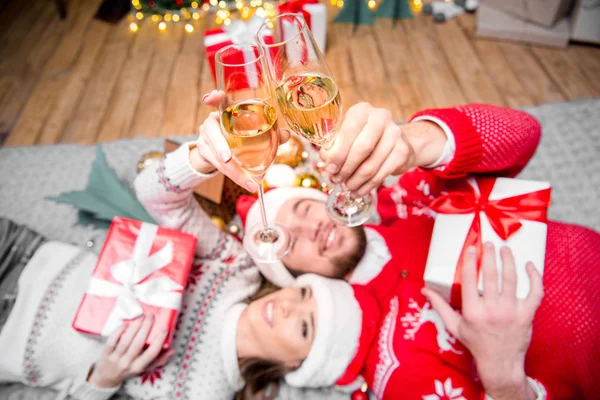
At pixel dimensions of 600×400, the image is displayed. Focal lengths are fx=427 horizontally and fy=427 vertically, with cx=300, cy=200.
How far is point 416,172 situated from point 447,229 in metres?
0.24

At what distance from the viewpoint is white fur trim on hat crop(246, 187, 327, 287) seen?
1197 mm

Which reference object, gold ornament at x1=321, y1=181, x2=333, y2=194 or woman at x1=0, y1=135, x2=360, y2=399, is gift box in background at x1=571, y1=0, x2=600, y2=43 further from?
woman at x1=0, y1=135, x2=360, y2=399

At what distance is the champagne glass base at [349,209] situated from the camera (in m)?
1.05

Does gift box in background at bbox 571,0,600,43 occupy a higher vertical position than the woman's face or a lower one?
higher

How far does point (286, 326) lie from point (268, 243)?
0.70 ft

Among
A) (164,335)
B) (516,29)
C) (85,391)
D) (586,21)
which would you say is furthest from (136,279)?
(586,21)

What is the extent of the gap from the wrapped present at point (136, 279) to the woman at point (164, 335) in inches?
1.4

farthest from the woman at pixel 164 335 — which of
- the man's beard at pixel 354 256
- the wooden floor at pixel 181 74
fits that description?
the wooden floor at pixel 181 74

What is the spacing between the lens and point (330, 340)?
3.44ft

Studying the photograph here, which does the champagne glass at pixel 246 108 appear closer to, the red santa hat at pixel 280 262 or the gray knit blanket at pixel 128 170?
the red santa hat at pixel 280 262

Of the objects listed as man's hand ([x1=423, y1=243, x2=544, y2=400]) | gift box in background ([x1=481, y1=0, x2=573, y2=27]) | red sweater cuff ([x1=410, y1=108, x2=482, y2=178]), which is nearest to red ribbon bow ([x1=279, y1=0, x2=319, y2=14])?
gift box in background ([x1=481, y1=0, x2=573, y2=27])

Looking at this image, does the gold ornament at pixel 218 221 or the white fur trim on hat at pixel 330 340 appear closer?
the white fur trim on hat at pixel 330 340

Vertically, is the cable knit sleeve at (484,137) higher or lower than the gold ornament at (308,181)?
Answer: higher

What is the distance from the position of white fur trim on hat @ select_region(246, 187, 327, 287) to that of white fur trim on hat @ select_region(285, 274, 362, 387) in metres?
0.12
